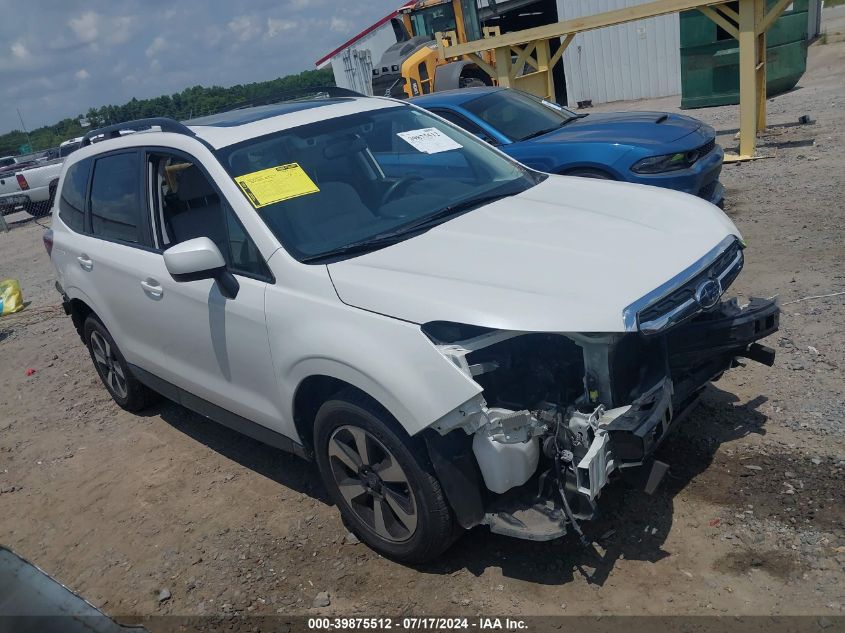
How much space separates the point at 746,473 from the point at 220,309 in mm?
2672

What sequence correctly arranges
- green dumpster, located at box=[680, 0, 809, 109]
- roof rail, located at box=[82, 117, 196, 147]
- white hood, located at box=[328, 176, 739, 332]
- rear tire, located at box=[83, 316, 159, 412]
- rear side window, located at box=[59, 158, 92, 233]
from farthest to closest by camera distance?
green dumpster, located at box=[680, 0, 809, 109], rear tire, located at box=[83, 316, 159, 412], rear side window, located at box=[59, 158, 92, 233], roof rail, located at box=[82, 117, 196, 147], white hood, located at box=[328, 176, 739, 332]

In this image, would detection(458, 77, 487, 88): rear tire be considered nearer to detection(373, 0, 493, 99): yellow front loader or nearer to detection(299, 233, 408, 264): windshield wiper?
detection(373, 0, 493, 99): yellow front loader

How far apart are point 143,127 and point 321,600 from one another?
300cm

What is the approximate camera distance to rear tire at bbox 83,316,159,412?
5246mm

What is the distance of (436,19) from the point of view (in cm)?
1762

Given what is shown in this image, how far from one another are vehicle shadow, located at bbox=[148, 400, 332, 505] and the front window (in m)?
14.0

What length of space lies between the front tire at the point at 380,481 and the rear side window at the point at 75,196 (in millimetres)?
2823

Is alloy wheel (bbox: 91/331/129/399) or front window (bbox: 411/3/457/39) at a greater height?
front window (bbox: 411/3/457/39)

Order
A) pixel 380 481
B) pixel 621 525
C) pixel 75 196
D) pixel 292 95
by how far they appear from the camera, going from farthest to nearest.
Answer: pixel 75 196, pixel 292 95, pixel 621 525, pixel 380 481

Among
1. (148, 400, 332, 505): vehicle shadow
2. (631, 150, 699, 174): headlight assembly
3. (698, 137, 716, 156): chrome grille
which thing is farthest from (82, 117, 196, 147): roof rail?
(698, 137, 716, 156): chrome grille

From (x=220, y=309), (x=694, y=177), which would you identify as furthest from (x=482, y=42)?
(x=220, y=309)

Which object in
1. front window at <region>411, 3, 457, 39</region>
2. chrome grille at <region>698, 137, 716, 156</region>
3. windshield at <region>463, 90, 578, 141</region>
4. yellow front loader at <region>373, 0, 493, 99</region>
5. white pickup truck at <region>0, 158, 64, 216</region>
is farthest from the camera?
white pickup truck at <region>0, 158, 64, 216</region>

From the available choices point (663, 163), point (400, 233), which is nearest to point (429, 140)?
point (400, 233)

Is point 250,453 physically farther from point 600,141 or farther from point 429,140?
point 600,141
